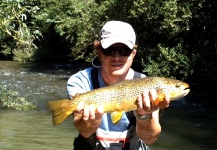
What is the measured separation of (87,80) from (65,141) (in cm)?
579

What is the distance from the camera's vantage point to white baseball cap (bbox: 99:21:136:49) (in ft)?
10.5

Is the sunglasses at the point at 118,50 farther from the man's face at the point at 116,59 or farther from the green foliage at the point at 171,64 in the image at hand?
the green foliage at the point at 171,64

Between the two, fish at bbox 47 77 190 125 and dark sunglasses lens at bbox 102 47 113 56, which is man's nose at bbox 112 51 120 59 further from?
fish at bbox 47 77 190 125

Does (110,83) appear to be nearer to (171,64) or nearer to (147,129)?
(147,129)

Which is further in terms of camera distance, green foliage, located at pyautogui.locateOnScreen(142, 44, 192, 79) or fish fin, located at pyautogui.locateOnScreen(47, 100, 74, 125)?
green foliage, located at pyautogui.locateOnScreen(142, 44, 192, 79)

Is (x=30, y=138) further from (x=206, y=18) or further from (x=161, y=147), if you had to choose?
(x=206, y=18)

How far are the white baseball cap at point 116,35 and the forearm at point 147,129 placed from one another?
577 mm

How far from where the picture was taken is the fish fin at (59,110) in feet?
9.93

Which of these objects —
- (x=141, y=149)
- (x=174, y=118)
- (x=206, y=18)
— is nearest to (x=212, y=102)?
(x=174, y=118)

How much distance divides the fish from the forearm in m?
0.14

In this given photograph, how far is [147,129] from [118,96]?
1.07ft

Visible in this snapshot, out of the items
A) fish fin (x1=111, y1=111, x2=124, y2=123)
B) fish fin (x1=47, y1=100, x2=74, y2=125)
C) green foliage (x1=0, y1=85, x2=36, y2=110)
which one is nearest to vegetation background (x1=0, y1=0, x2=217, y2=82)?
green foliage (x1=0, y1=85, x2=36, y2=110)

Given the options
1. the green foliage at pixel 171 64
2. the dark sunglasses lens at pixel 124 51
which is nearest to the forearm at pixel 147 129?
the dark sunglasses lens at pixel 124 51

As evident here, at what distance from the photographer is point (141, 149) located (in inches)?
131
